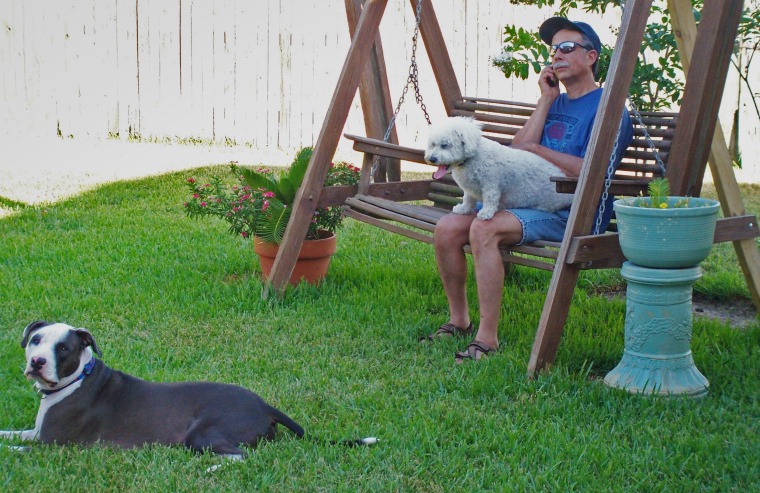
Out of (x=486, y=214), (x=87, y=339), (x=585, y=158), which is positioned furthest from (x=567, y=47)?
(x=87, y=339)

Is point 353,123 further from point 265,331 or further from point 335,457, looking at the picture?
point 335,457

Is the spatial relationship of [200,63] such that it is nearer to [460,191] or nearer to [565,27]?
[460,191]

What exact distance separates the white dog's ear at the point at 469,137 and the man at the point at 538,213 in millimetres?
337

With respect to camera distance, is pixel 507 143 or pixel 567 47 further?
pixel 507 143

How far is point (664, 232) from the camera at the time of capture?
3.40 metres

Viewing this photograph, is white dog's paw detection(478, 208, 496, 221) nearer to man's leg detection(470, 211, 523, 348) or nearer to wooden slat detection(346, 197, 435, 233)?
man's leg detection(470, 211, 523, 348)

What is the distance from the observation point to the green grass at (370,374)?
9.37 feet

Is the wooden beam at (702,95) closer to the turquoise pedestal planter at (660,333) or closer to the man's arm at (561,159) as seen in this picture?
the man's arm at (561,159)

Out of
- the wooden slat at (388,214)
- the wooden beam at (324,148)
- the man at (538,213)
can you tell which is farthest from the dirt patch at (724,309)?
the wooden beam at (324,148)

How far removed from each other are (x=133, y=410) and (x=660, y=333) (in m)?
2.11

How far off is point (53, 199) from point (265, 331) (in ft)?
13.9

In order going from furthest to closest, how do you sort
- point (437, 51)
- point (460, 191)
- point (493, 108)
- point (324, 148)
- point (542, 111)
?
point (437, 51) < point (493, 108) < point (460, 191) < point (324, 148) < point (542, 111)

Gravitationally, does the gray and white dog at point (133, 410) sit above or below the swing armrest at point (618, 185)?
below

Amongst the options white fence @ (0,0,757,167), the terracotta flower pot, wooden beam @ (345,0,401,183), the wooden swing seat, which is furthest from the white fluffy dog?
white fence @ (0,0,757,167)
